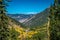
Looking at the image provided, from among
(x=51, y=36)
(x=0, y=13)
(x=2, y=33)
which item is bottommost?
(x=51, y=36)

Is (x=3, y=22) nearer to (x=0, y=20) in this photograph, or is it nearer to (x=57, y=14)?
(x=0, y=20)

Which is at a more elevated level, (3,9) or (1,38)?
(3,9)

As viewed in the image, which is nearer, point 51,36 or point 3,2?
point 3,2

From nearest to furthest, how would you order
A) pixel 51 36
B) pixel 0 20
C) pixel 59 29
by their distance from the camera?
1. pixel 0 20
2. pixel 59 29
3. pixel 51 36

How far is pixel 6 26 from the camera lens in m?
38.2

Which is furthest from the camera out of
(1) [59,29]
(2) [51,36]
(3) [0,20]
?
(2) [51,36]

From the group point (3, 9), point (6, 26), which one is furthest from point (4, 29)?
point (3, 9)

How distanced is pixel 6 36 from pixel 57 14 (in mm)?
16436

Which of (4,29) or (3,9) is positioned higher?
(3,9)

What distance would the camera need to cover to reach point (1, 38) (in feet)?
124

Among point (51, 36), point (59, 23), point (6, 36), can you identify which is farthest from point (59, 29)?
point (51, 36)

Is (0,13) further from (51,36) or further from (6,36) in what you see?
(51,36)

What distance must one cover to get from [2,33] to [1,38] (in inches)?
26.7

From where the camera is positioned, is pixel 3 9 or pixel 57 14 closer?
pixel 3 9
